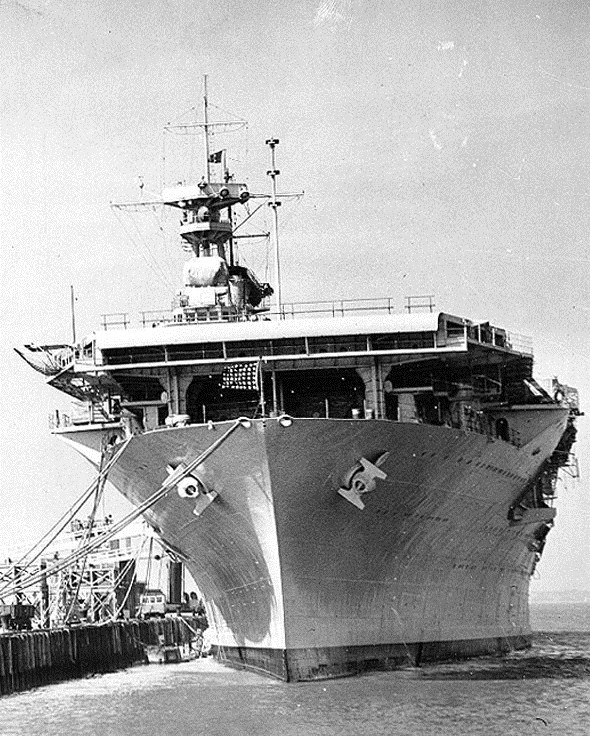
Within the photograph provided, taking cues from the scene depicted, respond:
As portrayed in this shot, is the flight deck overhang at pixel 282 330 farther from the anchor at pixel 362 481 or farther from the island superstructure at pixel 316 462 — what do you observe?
the anchor at pixel 362 481

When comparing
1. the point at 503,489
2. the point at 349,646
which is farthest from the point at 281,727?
the point at 503,489

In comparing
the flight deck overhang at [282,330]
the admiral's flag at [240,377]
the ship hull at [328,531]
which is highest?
the flight deck overhang at [282,330]

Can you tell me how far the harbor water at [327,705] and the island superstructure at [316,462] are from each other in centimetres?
85

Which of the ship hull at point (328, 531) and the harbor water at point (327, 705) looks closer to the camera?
the harbor water at point (327, 705)

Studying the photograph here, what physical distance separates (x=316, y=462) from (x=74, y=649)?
1186 cm

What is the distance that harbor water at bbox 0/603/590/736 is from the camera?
790 inches

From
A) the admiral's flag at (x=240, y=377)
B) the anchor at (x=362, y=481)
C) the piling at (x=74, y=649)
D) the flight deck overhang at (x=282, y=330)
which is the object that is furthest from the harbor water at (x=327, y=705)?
the flight deck overhang at (x=282, y=330)

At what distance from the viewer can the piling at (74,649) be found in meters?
27.3

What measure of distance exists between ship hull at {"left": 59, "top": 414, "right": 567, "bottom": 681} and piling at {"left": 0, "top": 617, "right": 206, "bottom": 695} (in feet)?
13.0

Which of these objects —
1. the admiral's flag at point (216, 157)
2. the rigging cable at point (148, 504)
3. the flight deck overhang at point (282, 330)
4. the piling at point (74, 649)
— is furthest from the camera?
the admiral's flag at point (216, 157)

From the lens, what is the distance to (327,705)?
71.3ft

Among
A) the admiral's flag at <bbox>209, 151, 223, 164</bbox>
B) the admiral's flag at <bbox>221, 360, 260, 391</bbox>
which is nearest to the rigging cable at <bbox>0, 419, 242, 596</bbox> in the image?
the admiral's flag at <bbox>221, 360, 260, 391</bbox>

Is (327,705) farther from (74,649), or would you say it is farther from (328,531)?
(74,649)

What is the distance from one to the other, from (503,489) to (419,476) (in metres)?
4.58
